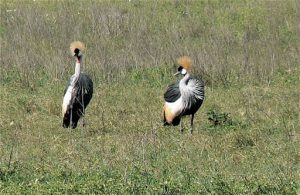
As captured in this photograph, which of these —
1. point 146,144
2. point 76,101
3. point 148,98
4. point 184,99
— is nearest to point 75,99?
point 76,101

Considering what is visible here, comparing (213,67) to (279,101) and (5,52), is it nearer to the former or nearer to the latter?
(279,101)

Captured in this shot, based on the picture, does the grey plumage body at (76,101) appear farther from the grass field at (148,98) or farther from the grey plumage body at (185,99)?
the grey plumage body at (185,99)

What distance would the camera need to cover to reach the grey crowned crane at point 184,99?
991cm

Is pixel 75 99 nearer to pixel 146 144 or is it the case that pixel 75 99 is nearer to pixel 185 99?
pixel 185 99

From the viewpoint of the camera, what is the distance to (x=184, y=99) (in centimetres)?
993

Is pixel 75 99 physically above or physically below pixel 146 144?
above

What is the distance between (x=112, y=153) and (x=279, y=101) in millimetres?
3608

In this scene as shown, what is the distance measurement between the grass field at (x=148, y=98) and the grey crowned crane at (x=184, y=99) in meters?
0.20

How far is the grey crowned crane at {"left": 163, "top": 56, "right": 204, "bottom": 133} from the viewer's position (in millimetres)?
9906

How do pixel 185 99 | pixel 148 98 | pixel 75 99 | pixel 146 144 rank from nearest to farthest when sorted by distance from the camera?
pixel 146 144 < pixel 185 99 < pixel 75 99 < pixel 148 98

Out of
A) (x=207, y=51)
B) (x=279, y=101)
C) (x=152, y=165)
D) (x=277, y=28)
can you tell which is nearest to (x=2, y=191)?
(x=152, y=165)

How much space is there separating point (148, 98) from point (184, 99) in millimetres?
1732

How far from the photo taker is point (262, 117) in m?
10.0

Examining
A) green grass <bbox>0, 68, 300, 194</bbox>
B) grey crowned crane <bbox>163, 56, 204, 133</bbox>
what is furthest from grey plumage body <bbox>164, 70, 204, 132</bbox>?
green grass <bbox>0, 68, 300, 194</bbox>
